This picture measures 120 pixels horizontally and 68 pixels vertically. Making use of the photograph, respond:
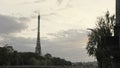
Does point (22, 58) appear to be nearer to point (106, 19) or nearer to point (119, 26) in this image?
point (106, 19)

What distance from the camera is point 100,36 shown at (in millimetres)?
57375

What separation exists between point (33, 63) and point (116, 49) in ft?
434

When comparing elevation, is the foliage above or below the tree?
below

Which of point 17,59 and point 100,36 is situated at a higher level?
point 100,36

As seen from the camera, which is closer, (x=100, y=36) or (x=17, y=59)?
(x=100, y=36)

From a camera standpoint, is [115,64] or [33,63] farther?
[33,63]

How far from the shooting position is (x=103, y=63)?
5888 cm

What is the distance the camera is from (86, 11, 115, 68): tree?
56781 millimetres

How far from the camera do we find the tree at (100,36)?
186 feet

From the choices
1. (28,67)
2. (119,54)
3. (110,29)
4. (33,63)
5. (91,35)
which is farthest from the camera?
(33,63)

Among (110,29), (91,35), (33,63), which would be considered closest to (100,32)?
(110,29)

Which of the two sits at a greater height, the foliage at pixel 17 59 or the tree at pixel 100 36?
the tree at pixel 100 36

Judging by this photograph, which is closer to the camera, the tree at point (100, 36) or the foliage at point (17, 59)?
the tree at point (100, 36)

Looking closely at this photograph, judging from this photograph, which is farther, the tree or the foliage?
the foliage
